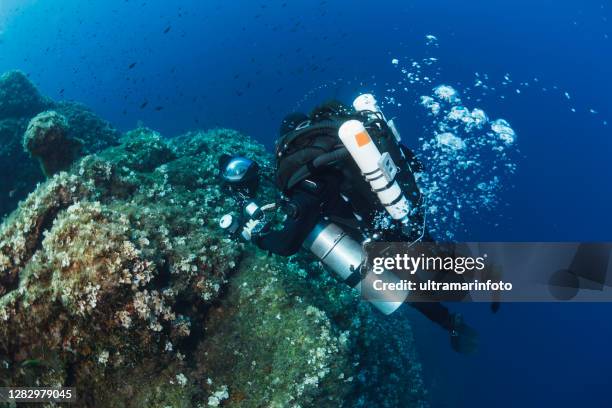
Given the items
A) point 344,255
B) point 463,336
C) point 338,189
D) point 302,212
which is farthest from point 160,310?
point 463,336

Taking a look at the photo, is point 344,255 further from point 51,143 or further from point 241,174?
point 51,143

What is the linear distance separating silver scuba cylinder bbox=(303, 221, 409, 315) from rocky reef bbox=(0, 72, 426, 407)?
658mm

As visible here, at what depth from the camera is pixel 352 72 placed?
34000mm

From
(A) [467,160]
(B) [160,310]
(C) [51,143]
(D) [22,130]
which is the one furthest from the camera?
(A) [467,160]

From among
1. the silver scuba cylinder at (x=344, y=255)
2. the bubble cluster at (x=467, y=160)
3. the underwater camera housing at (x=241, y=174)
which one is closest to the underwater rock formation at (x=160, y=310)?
the silver scuba cylinder at (x=344, y=255)

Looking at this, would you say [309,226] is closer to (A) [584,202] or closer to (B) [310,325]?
(B) [310,325]

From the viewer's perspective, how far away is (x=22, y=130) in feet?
38.8

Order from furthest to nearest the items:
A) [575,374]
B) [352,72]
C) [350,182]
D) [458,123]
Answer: [458,123], [352,72], [575,374], [350,182]

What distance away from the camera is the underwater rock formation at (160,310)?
3.86 meters

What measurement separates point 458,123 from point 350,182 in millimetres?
41884

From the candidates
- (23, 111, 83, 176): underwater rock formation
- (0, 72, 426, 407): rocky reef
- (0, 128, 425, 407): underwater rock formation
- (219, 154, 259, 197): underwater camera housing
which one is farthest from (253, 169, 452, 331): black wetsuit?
(23, 111, 83, 176): underwater rock formation

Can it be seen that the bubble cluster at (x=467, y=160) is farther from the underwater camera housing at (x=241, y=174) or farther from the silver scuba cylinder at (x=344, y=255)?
the underwater camera housing at (x=241, y=174)

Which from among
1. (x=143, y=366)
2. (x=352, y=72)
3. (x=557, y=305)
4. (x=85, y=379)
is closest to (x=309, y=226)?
(x=143, y=366)

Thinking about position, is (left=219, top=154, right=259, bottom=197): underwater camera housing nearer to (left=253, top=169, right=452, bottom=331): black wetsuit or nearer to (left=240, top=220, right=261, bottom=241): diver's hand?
(left=240, top=220, right=261, bottom=241): diver's hand
